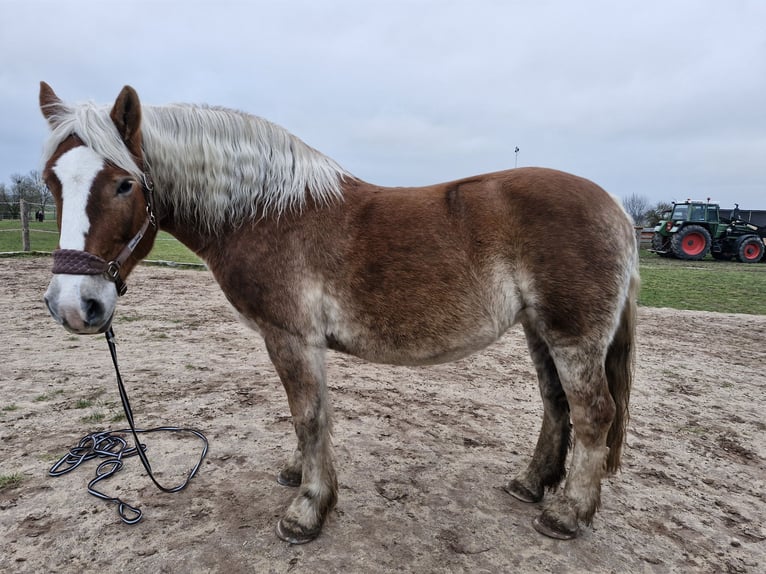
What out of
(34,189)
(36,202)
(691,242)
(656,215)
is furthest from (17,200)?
(656,215)

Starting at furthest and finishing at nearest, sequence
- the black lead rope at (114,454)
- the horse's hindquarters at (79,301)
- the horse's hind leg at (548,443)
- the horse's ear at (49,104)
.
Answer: the horse's hind leg at (548,443) → the black lead rope at (114,454) → the horse's ear at (49,104) → the horse's hindquarters at (79,301)

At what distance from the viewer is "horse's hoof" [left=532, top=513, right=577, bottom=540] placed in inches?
93.5

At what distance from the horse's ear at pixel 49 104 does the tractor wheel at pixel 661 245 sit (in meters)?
24.1

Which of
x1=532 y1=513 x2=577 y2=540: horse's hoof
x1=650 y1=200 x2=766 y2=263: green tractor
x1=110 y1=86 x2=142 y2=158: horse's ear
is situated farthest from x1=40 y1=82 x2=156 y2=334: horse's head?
x1=650 y1=200 x2=766 y2=263: green tractor

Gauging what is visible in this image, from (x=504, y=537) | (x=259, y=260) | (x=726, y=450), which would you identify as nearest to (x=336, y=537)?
(x=504, y=537)

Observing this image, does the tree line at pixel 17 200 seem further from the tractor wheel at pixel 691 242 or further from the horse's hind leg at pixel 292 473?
the tractor wheel at pixel 691 242

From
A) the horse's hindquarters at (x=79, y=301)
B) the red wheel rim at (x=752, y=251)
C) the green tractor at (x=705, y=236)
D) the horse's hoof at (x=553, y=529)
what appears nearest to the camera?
the horse's hindquarters at (x=79, y=301)

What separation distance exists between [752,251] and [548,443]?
79.7 ft

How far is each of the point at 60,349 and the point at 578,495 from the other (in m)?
6.08

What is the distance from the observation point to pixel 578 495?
240 centimetres

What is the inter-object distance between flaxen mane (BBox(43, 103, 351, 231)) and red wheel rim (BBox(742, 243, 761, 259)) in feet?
81.7

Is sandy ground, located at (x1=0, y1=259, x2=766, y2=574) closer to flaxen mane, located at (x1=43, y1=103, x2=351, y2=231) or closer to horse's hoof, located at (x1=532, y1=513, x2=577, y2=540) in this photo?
horse's hoof, located at (x1=532, y1=513, x2=577, y2=540)

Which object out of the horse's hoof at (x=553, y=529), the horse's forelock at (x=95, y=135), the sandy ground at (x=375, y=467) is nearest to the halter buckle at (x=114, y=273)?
the horse's forelock at (x=95, y=135)

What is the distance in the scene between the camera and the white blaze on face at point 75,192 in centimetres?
184
